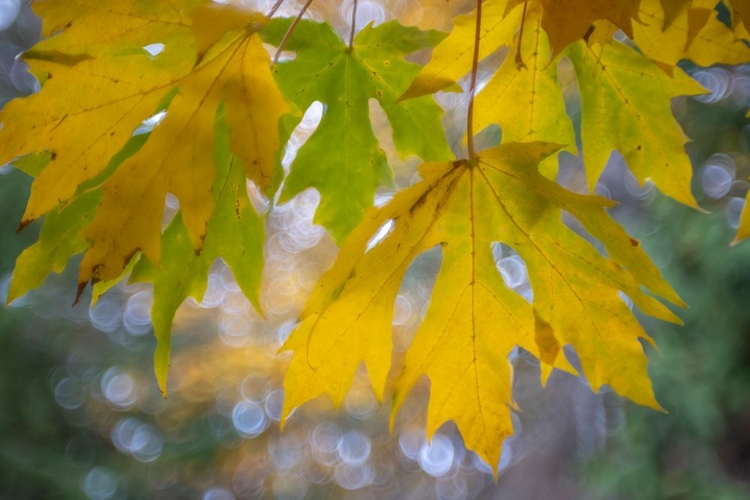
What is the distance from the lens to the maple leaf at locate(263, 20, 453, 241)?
0.82 m

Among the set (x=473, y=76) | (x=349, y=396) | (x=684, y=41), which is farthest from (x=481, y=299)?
(x=349, y=396)

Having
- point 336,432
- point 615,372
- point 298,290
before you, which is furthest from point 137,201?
point 336,432

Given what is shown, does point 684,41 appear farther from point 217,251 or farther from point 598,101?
point 217,251

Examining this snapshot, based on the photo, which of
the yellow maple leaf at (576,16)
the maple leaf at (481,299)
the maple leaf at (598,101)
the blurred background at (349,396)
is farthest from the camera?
the blurred background at (349,396)

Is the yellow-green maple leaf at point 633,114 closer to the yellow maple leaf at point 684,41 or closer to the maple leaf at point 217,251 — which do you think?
the yellow maple leaf at point 684,41

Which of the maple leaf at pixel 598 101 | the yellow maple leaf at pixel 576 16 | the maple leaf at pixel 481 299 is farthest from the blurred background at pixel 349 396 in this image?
the yellow maple leaf at pixel 576 16

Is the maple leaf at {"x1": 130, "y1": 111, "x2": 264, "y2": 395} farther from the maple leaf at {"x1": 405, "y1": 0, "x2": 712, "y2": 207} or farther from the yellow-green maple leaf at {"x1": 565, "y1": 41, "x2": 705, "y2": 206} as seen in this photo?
the yellow-green maple leaf at {"x1": 565, "y1": 41, "x2": 705, "y2": 206}

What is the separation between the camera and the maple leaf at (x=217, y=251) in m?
0.73

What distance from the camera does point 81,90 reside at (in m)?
0.60

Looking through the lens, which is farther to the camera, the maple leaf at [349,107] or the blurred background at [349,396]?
the blurred background at [349,396]

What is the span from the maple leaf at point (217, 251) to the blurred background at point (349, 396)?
1.97m

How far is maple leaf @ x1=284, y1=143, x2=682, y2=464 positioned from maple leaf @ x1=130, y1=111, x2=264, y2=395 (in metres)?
0.14

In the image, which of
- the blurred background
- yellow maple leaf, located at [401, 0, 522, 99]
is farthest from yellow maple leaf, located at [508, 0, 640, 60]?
the blurred background

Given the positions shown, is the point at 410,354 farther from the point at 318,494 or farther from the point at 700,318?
the point at 318,494
